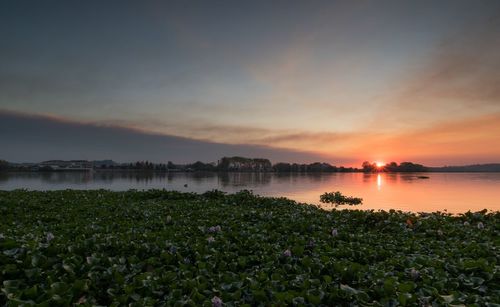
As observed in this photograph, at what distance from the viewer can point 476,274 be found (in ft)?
13.6

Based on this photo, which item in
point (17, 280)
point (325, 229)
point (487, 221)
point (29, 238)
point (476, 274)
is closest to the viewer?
point (17, 280)

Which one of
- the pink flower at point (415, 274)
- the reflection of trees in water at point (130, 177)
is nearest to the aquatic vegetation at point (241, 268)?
the pink flower at point (415, 274)

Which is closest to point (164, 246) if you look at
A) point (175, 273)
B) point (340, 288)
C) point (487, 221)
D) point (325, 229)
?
point (175, 273)

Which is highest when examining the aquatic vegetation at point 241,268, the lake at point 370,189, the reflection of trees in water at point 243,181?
the aquatic vegetation at point 241,268

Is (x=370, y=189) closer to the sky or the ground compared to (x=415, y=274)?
closer to the ground

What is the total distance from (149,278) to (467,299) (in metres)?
3.64

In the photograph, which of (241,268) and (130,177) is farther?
(130,177)

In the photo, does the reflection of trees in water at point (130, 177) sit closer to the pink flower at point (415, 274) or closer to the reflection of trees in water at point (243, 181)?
the reflection of trees in water at point (243, 181)

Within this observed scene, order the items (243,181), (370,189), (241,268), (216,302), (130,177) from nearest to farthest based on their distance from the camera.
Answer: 1. (216,302)
2. (241,268)
3. (370,189)
4. (243,181)
5. (130,177)

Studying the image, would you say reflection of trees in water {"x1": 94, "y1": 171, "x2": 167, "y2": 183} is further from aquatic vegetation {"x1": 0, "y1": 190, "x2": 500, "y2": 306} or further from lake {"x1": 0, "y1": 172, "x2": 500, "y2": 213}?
aquatic vegetation {"x1": 0, "y1": 190, "x2": 500, "y2": 306}

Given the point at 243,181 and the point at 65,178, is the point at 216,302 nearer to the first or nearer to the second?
the point at 243,181

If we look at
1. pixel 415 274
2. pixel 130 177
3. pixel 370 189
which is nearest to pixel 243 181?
pixel 370 189

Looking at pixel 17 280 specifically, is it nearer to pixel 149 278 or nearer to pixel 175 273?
pixel 149 278

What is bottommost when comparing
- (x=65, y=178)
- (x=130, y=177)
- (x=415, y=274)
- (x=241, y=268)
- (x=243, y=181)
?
(x=130, y=177)
